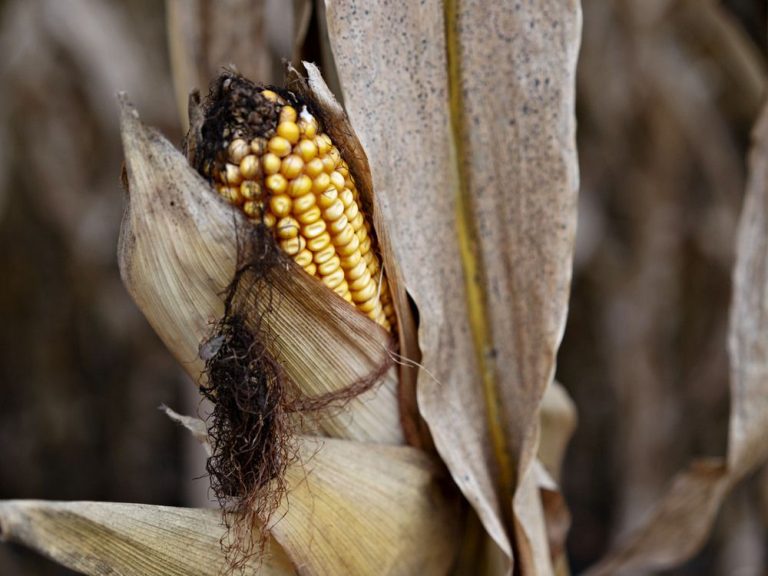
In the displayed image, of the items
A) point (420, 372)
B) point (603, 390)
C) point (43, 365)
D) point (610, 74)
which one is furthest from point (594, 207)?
point (43, 365)

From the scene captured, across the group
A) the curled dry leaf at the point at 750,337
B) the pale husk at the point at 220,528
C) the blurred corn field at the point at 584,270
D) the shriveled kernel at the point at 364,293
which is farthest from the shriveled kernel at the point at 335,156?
the blurred corn field at the point at 584,270

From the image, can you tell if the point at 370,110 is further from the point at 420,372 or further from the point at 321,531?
the point at 321,531

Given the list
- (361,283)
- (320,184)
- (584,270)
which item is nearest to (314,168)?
(320,184)

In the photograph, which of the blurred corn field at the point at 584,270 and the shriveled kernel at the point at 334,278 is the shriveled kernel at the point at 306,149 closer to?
the shriveled kernel at the point at 334,278

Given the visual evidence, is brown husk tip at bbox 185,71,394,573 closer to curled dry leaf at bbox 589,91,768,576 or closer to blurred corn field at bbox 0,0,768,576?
curled dry leaf at bbox 589,91,768,576

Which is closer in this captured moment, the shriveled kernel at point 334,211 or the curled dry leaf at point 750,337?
the shriveled kernel at point 334,211

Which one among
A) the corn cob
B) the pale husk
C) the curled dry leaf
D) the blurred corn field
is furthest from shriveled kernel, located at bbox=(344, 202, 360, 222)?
the blurred corn field
